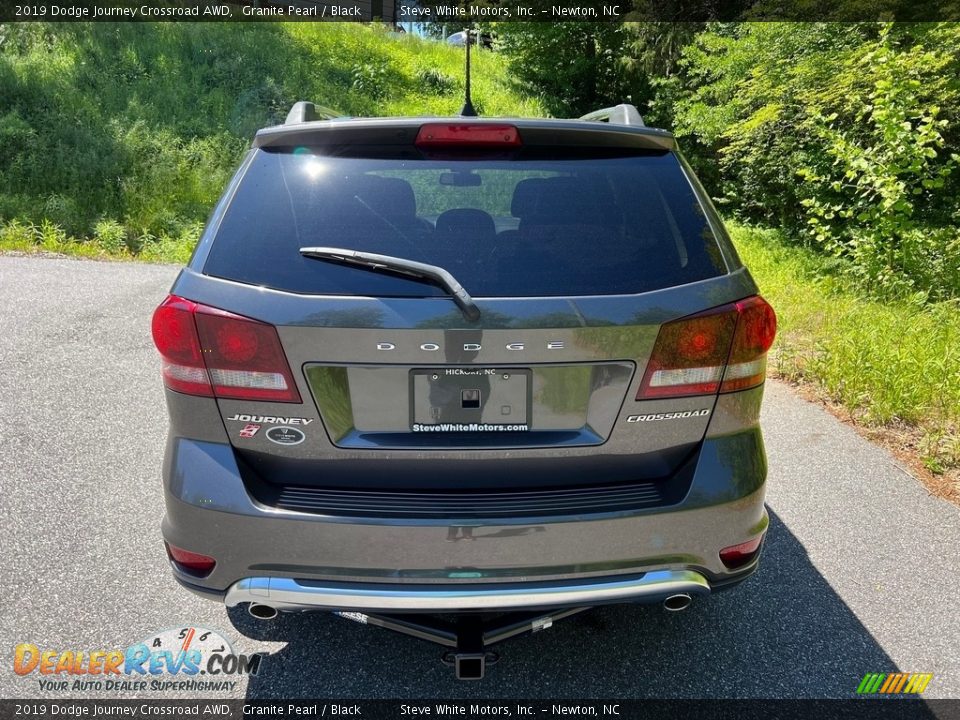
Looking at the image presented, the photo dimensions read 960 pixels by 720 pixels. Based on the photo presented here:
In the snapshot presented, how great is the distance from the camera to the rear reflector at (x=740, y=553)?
6.77ft

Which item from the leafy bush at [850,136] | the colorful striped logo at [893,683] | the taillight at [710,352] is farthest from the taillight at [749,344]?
the leafy bush at [850,136]

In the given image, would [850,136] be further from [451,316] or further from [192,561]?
[192,561]

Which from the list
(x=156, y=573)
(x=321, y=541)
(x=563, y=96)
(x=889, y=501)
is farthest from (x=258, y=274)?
(x=563, y=96)

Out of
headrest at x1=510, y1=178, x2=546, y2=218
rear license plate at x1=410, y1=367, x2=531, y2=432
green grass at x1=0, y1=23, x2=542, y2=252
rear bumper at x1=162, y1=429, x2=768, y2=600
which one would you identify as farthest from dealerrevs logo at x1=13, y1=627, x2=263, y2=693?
green grass at x1=0, y1=23, x2=542, y2=252

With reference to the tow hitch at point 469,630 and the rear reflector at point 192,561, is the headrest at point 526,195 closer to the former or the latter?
the tow hitch at point 469,630

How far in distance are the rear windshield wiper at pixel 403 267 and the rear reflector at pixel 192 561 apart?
929 mm

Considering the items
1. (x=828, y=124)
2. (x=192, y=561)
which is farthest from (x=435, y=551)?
(x=828, y=124)

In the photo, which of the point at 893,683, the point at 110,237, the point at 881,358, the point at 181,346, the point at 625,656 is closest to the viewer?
the point at 181,346

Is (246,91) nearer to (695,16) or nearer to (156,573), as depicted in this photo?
(695,16)

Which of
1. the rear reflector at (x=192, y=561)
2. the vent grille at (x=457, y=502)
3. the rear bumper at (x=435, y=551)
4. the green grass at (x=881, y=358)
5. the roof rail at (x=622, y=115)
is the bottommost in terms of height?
the green grass at (x=881, y=358)

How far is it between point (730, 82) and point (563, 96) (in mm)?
9891

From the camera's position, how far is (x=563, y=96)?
845 inches

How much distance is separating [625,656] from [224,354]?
1.75m

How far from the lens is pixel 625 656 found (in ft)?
8.19
